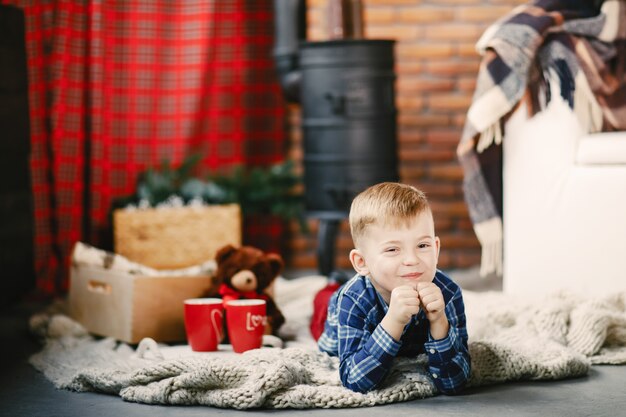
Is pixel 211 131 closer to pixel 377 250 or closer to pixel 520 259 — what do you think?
pixel 520 259

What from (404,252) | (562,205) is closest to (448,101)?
(562,205)

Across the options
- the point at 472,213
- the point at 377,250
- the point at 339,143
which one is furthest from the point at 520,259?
the point at 377,250

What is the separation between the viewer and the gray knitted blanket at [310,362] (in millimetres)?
1603

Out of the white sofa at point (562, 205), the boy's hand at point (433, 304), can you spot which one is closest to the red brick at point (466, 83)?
the white sofa at point (562, 205)

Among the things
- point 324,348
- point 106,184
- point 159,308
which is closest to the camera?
point 324,348

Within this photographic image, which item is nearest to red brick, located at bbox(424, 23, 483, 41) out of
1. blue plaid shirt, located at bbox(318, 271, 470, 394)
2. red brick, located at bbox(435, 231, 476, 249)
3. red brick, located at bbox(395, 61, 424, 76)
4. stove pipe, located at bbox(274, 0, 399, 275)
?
red brick, located at bbox(395, 61, 424, 76)

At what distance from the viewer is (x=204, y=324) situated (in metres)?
2.02

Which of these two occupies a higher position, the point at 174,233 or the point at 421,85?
the point at 421,85

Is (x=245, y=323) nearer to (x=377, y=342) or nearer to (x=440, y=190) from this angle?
(x=377, y=342)

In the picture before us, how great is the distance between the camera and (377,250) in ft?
5.18

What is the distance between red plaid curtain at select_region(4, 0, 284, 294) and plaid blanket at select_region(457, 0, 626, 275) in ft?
4.42

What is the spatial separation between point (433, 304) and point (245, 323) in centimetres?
54

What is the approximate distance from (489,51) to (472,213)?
→ 44cm

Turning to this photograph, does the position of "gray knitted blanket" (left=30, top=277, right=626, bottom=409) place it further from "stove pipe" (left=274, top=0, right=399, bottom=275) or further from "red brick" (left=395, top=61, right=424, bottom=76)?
"red brick" (left=395, top=61, right=424, bottom=76)
